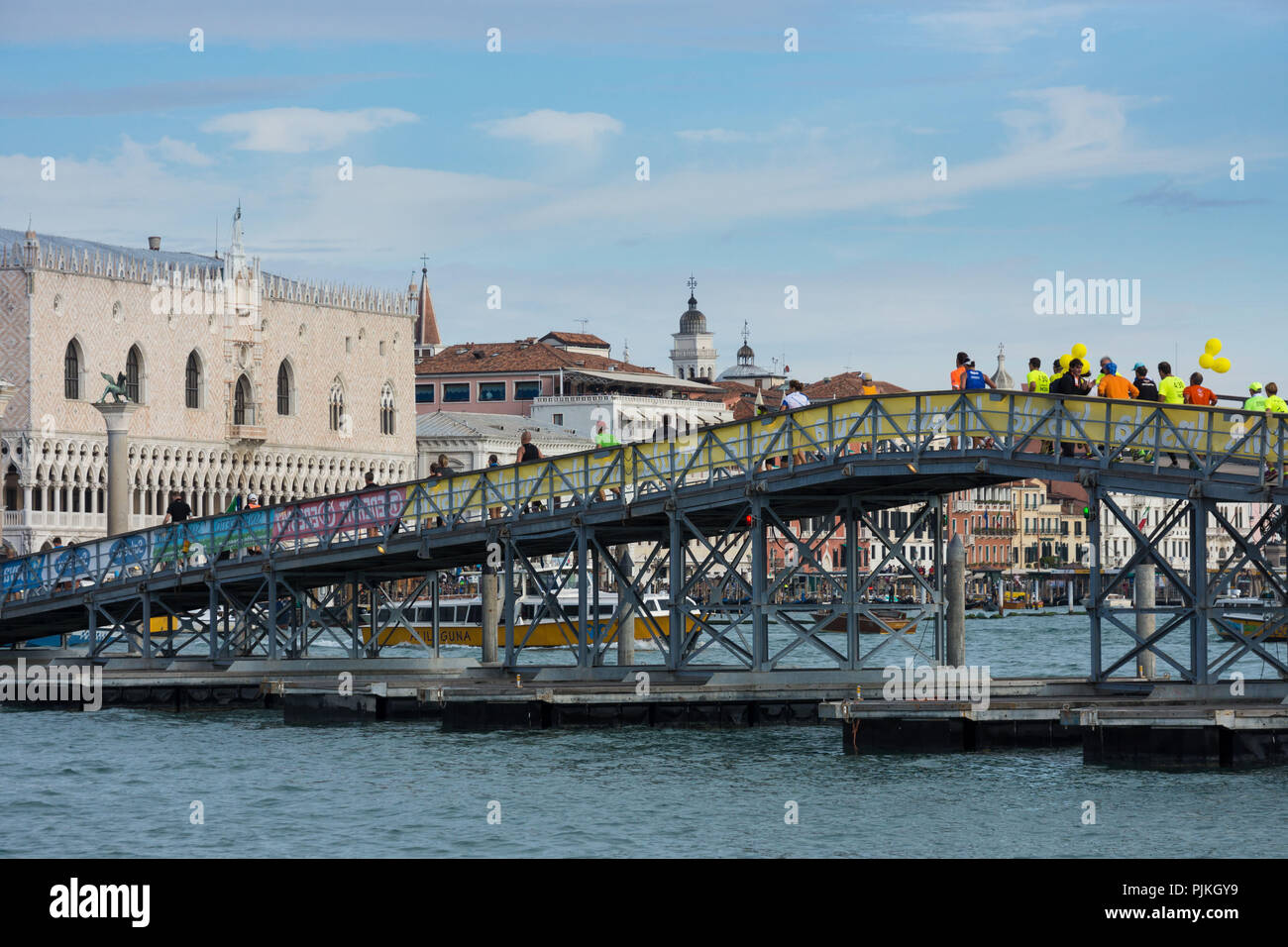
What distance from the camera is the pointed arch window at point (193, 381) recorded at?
4141 inches

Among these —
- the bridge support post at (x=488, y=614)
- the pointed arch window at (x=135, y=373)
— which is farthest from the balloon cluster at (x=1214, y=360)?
the pointed arch window at (x=135, y=373)

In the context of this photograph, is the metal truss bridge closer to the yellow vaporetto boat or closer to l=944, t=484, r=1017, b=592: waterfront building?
the yellow vaporetto boat

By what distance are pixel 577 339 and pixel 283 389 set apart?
47545 millimetres

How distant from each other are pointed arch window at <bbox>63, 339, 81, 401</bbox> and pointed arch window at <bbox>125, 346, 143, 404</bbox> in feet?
10.8

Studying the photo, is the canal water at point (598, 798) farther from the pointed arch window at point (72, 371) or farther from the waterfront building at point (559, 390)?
the waterfront building at point (559, 390)

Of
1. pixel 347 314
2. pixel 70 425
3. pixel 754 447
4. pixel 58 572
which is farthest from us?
pixel 347 314

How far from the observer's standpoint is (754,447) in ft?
119

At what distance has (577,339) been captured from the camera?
157000 mm

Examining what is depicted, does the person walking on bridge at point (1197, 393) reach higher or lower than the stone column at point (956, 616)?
higher

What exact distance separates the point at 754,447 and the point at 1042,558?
144429mm

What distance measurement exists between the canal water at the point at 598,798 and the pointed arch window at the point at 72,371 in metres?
60.8

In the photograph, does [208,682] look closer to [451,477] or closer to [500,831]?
[451,477]
